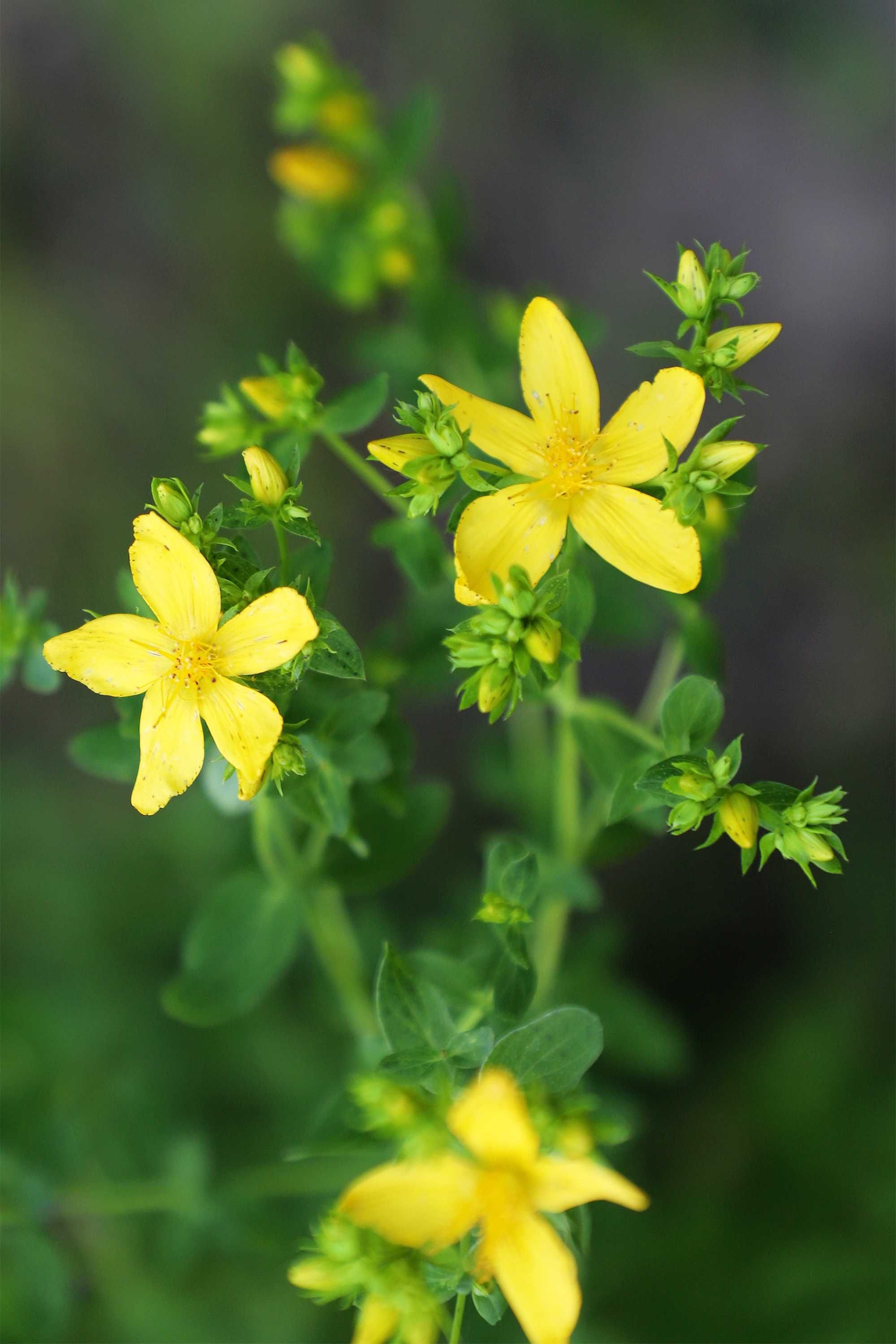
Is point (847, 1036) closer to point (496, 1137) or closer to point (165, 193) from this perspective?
point (496, 1137)

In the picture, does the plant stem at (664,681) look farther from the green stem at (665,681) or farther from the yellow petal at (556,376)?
the yellow petal at (556,376)

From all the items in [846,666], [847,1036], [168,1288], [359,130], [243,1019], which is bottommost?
[168,1288]

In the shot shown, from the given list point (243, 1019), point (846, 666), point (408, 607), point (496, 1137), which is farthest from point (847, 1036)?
point (496, 1137)

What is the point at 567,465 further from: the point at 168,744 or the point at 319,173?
the point at 319,173

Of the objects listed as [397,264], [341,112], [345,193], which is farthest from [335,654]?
[341,112]

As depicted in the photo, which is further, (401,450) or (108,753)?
(108,753)

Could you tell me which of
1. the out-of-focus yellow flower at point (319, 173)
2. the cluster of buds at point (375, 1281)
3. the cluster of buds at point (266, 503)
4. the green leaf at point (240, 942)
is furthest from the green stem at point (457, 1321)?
the out-of-focus yellow flower at point (319, 173)

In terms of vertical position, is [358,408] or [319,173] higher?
[319,173]

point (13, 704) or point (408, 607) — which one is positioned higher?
point (408, 607)
